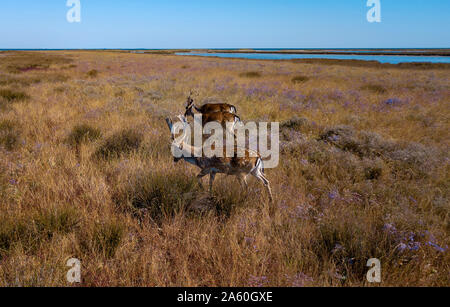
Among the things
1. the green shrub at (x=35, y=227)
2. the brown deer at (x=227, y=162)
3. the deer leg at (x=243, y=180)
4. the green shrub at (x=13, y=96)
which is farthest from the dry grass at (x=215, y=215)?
the green shrub at (x=13, y=96)

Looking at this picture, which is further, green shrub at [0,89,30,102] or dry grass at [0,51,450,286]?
green shrub at [0,89,30,102]

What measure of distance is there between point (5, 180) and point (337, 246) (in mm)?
5348

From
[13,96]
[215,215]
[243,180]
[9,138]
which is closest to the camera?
[215,215]

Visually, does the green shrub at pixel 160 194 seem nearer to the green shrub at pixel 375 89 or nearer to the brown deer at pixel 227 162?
the brown deer at pixel 227 162

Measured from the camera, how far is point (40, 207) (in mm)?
3158

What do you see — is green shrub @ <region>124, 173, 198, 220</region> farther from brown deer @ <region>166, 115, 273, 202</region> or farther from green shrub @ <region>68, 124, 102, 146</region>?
green shrub @ <region>68, 124, 102, 146</region>

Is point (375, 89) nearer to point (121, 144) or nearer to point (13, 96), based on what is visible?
point (121, 144)
